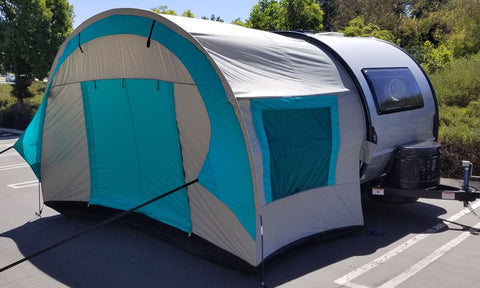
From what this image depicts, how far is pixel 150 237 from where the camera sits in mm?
6461

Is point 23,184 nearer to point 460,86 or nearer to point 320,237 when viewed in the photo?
point 320,237

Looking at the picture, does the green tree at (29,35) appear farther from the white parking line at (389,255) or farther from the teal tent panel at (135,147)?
the white parking line at (389,255)

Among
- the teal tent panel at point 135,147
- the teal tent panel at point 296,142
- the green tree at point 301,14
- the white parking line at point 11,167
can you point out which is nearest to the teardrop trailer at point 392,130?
the teal tent panel at point 296,142

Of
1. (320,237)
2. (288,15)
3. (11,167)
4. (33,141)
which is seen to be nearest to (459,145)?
(320,237)

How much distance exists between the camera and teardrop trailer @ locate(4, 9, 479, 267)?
514cm

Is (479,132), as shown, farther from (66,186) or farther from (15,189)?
(15,189)

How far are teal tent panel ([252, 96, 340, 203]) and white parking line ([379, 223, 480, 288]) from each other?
4.73ft

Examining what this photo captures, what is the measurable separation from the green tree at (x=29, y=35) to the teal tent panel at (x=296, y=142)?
18.1 meters

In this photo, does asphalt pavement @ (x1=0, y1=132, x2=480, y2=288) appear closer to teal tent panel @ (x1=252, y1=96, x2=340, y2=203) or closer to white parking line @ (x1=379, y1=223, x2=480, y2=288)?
white parking line @ (x1=379, y1=223, x2=480, y2=288)

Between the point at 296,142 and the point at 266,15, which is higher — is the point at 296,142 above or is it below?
below

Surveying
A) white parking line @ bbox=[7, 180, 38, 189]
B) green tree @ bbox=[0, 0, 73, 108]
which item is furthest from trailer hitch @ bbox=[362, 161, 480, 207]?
green tree @ bbox=[0, 0, 73, 108]

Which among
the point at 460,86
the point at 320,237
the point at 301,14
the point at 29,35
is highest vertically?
the point at 301,14

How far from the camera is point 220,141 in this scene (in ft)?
17.0

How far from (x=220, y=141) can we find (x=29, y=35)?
61.0 feet
